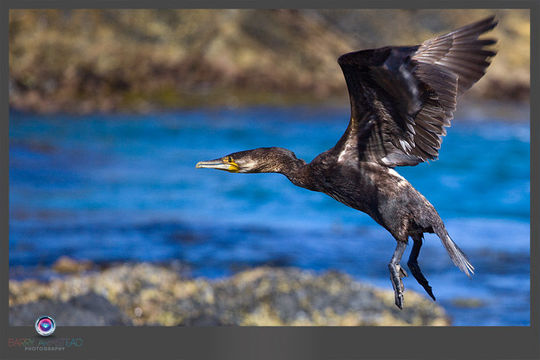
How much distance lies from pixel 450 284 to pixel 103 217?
6.47m

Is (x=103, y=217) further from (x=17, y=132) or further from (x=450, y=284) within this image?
(x=450, y=284)

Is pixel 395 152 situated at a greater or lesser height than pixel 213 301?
lesser

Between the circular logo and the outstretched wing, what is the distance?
604 cm

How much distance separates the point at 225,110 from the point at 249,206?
7.03 feet

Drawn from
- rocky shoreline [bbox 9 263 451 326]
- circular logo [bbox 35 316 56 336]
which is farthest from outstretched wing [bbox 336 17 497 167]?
rocky shoreline [bbox 9 263 451 326]

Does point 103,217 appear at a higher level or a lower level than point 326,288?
higher

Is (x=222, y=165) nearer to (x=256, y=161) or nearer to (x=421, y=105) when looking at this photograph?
(x=256, y=161)

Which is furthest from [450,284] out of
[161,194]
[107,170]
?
[107,170]

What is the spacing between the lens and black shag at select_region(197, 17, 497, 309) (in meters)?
3.96

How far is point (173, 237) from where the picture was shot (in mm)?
13859

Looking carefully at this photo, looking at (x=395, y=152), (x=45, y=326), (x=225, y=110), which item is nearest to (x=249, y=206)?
(x=225, y=110)

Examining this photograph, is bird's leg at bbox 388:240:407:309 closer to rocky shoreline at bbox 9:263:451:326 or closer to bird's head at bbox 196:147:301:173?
bird's head at bbox 196:147:301:173

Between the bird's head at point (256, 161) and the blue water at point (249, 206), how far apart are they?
8.07m

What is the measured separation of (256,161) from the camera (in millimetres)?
4020
